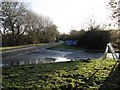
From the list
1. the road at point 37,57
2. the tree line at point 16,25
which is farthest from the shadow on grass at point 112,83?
the tree line at point 16,25

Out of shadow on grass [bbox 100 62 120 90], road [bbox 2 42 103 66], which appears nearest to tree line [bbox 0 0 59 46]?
road [bbox 2 42 103 66]

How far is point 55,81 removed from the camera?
8789 mm

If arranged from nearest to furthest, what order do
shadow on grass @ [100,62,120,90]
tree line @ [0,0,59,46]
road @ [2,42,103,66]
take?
shadow on grass @ [100,62,120,90] < road @ [2,42,103,66] < tree line @ [0,0,59,46]

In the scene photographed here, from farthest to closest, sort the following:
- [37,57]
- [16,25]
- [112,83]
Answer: [16,25] → [37,57] → [112,83]

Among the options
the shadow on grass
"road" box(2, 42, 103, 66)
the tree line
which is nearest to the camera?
the shadow on grass

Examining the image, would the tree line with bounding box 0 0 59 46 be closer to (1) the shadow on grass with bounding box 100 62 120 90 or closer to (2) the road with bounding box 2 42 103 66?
(2) the road with bounding box 2 42 103 66

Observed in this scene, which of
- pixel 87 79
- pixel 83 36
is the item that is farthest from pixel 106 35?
pixel 87 79

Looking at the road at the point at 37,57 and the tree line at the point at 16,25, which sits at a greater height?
the tree line at the point at 16,25

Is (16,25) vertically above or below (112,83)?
above

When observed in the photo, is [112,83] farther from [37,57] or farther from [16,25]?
[16,25]

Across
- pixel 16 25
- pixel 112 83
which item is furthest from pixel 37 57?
pixel 16 25

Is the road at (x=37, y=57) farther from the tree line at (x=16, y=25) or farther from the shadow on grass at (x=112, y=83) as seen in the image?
the tree line at (x=16, y=25)

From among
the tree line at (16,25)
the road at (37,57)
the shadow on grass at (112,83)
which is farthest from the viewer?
the tree line at (16,25)

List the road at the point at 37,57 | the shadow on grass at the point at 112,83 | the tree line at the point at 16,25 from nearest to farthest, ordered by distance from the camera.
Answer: the shadow on grass at the point at 112,83, the road at the point at 37,57, the tree line at the point at 16,25
